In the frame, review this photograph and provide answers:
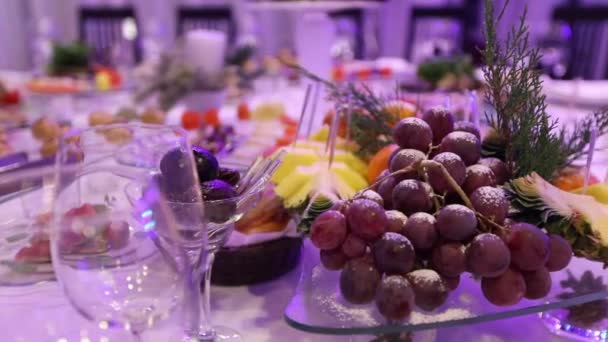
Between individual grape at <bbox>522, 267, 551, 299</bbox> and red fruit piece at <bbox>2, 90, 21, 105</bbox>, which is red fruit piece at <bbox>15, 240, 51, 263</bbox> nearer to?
individual grape at <bbox>522, 267, 551, 299</bbox>

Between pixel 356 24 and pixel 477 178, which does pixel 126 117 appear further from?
pixel 356 24

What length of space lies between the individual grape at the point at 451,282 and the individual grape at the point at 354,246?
0.26 ft

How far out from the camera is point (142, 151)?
18.7 inches

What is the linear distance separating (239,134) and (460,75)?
94 cm

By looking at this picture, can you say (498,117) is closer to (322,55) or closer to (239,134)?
(239,134)

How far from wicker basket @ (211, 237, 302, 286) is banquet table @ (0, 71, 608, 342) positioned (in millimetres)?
14

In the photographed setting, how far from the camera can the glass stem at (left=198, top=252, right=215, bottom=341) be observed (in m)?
0.53

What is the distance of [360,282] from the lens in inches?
17.9

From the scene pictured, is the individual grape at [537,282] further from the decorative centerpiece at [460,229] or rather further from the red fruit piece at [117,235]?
the red fruit piece at [117,235]

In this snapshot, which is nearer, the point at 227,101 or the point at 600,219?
the point at 600,219

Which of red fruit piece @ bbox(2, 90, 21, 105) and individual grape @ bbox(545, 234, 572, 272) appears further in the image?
red fruit piece @ bbox(2, 90, 21, 105)

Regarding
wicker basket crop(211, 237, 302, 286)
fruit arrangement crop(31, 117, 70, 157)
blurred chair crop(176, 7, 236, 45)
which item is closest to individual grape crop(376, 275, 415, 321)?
wicker basket crop(211, 237, 302, 286)

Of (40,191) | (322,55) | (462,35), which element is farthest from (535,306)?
(462,35)

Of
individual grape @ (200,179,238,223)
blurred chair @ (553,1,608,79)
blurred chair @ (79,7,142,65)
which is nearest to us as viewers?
individual grape @ (200,179,238,223)
